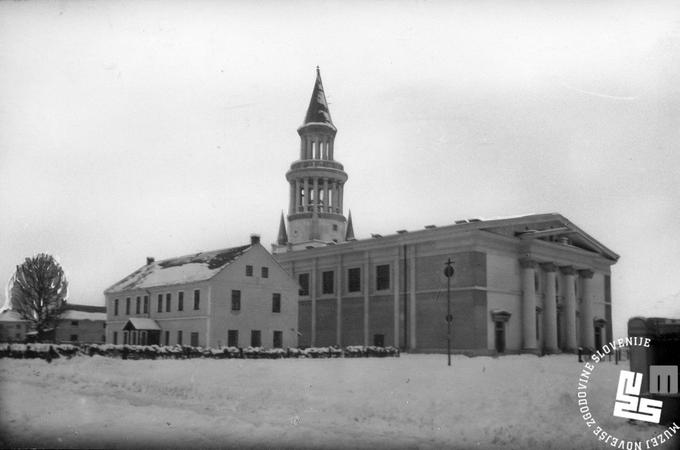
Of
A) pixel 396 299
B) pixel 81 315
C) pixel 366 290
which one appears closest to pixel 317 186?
pixel 366 290

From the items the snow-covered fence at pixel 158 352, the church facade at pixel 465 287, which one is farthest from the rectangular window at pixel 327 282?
the snow-covered fence at pixel 158 352

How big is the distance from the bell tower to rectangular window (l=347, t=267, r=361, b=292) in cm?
780

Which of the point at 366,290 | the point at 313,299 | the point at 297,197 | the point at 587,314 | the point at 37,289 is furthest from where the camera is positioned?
the point at 297,197

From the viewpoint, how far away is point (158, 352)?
33219 millimetres

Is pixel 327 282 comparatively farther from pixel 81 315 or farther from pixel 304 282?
pixel 81 315

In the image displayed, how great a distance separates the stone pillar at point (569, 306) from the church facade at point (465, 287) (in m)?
0.08

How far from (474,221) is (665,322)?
106ft

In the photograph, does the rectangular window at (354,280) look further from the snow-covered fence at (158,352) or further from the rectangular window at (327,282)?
the snow-covered fence at (158,352)

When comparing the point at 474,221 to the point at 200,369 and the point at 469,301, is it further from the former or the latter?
the point at 200,369

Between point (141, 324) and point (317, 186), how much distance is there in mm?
23444

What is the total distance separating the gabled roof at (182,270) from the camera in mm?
41938

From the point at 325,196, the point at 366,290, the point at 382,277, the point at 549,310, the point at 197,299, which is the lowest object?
the point at 549,310

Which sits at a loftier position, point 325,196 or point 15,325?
point 325,196

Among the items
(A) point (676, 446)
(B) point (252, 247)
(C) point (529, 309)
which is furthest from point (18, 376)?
(C) point (529, 309)
